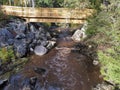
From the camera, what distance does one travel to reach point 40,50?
1855cm

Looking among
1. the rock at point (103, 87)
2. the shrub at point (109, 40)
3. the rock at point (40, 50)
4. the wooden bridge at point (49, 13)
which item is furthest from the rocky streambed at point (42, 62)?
the shrub at point (109, 40)

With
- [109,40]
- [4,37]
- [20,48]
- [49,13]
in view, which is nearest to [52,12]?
[49,13]

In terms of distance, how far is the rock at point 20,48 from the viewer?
1751cm

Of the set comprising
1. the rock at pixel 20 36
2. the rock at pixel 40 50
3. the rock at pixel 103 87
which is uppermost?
the rock at pixel 20 36

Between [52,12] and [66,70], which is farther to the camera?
[52,12]

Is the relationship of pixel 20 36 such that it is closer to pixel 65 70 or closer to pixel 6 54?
pixel 6 54

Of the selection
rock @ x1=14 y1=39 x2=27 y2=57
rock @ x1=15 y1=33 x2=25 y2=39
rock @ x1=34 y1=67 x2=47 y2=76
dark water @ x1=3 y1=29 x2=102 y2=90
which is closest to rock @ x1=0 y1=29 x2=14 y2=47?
rock @ x1=15 y1=33 x2=25 y2=39

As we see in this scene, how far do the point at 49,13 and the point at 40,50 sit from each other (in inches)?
227

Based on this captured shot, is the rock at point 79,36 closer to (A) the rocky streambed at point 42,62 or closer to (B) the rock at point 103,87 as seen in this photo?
(A) the rocky streambed at point 42,62

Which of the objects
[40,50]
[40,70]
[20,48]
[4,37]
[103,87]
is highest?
[4,37]

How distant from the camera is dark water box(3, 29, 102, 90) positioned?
45.1 feet

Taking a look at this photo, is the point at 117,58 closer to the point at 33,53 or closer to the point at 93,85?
the point at 93,85

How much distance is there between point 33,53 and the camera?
18500 millimetres

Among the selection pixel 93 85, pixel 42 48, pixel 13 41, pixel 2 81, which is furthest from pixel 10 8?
pixel 93 85
